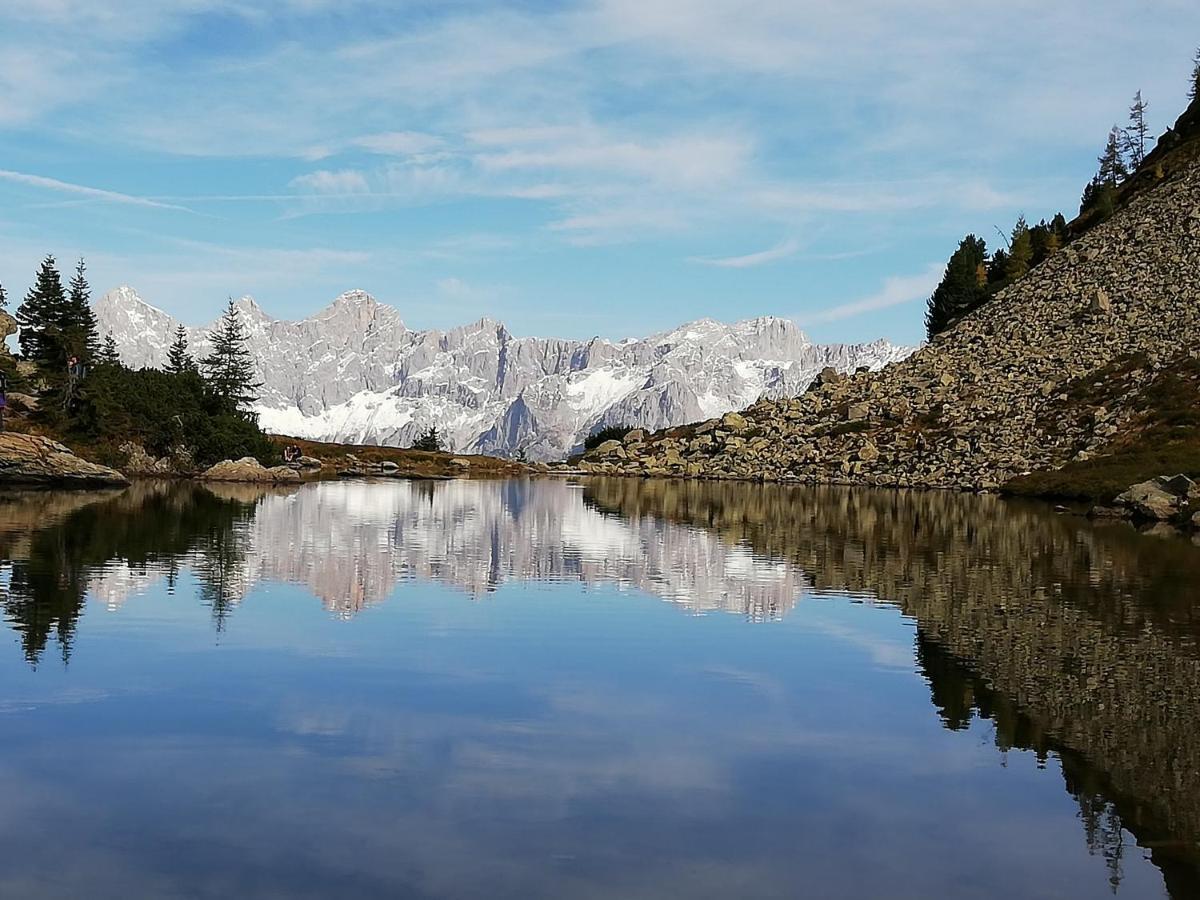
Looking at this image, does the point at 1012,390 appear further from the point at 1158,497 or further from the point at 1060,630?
the point at 1060,630

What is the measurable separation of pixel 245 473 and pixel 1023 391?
96.7 m

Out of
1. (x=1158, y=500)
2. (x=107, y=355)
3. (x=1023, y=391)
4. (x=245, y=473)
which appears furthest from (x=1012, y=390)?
(x=107, y=355)

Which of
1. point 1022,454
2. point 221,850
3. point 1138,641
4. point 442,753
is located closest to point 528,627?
point 442,753

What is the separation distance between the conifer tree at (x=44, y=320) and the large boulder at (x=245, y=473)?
75.7 ft

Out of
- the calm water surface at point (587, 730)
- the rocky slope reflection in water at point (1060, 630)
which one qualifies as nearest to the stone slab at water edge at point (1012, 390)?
the rocky slope reflection in water at point (1060, 630)

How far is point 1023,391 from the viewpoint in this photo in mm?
150875

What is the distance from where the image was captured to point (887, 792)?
58.7ft

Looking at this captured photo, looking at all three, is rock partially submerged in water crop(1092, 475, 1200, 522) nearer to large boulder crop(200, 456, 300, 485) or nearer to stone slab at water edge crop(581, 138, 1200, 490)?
stone slab at water edge crop(581, 138, 1200, 490)

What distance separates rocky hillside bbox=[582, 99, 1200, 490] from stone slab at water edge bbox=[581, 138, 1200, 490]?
0.89 ft

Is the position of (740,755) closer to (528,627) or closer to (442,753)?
(442,753)

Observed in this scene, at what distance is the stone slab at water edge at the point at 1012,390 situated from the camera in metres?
136

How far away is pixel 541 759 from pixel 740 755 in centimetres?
343

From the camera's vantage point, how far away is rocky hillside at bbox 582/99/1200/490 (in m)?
133

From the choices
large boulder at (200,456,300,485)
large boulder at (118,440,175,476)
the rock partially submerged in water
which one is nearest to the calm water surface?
the rock partially submerged in water
